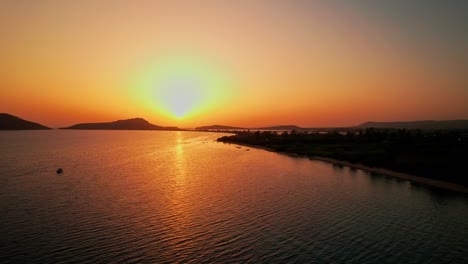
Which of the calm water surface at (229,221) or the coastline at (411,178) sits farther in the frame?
the coastline at (411,178)

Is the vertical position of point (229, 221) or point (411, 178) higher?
point (229, 221)

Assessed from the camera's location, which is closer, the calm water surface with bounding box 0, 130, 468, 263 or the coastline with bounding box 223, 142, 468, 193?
the calm water surface with bounding box 0, 130, 468, 263

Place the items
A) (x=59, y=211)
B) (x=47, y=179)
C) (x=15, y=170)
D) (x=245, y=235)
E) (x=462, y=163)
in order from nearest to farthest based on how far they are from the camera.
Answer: (x=245, y=235) → (x=59, y=211) → (x=47, y=179) → (x=462, y=163) → (x=15, y=170)

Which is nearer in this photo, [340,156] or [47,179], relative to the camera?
[47,179]

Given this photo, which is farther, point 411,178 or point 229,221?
point 411,178

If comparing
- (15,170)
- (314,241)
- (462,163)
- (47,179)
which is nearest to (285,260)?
(314,241)

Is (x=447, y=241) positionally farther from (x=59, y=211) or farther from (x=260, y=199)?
(x=59, y=211)

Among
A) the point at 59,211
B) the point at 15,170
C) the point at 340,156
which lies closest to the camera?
the point at 59,211
